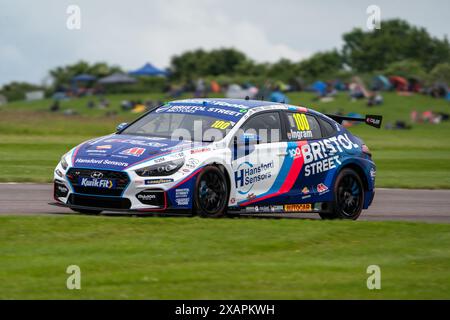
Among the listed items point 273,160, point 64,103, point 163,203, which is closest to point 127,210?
point 163,203

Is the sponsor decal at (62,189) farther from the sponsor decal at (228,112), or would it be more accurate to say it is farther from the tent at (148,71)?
the tent at (148,71)

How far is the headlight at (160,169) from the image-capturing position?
11688 millimetres

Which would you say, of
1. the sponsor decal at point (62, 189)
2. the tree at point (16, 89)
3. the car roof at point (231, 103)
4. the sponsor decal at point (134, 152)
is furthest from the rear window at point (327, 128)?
the tree at point (16, 89)

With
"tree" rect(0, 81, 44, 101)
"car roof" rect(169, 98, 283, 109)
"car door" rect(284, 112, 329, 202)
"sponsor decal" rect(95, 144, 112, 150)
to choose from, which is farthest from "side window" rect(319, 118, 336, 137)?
"tree" rect(0, 81, 44, 101)

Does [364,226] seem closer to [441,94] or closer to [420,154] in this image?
[420,154]

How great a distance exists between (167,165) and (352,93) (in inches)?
2075

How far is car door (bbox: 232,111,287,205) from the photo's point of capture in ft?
41.3

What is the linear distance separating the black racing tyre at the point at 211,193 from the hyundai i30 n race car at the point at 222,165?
0.01 m

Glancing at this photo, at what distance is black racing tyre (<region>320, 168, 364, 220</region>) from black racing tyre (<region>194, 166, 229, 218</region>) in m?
2.10

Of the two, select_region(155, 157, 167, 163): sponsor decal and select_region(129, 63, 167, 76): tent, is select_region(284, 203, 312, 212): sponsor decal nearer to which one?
select_region(155, 157, 167, 163): sponsor decal

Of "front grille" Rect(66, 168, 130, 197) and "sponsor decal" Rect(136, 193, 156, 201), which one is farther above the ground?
"front grille" Rect(66, 168, 130, 197)

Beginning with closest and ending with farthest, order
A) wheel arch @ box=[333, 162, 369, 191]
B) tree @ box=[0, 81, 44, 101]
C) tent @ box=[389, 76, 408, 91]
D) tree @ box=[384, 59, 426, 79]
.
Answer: wheel arch @ box=[333, 162, 369, 191], tent @ box=[389, 76, 408, 91], tree @ box=[384, 59, 426, 79], tree @ box=[0, 81, 44, 101]

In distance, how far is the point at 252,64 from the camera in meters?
97.7

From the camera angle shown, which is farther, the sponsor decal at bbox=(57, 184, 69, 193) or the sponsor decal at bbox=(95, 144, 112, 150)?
the sponsor decal at bbox=(95, 144, 112, 150)
